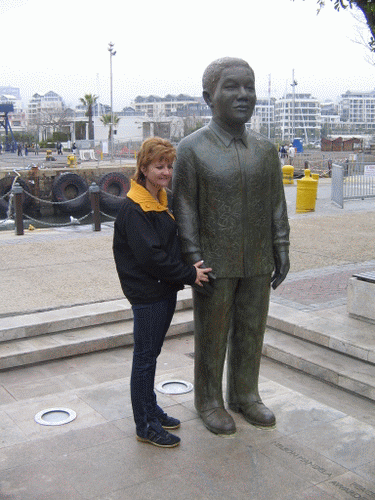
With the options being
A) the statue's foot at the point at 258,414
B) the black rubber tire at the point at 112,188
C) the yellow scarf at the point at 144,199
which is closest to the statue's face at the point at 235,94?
the yellow scarf at the point at 144,199

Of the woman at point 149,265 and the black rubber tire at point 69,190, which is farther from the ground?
the woman at point 149,265

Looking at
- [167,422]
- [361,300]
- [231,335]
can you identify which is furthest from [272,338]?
[167,422]

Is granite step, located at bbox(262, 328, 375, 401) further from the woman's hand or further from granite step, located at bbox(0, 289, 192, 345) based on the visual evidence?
the woman's hand

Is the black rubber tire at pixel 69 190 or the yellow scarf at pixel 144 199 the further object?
the black rubber tire at pixel 69 190

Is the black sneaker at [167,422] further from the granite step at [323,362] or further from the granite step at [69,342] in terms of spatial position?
the granite step at [69,342]

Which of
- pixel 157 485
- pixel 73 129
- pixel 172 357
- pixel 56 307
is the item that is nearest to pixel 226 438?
pixel 157 485

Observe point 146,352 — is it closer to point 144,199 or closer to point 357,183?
point 144,199

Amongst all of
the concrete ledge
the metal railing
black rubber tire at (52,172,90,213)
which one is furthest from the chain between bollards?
black rubber tire at (52,172,90,213)

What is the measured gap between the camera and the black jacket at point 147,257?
11.3 feet

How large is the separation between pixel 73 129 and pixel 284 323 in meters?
59.4

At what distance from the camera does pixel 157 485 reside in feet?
10.6

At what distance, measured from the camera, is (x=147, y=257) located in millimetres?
3416

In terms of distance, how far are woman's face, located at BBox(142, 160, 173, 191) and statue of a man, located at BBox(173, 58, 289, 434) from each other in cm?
19

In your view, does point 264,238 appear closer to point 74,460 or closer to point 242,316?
point 242,316
